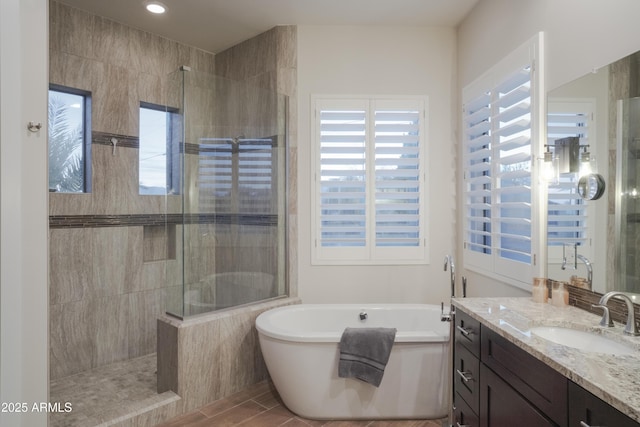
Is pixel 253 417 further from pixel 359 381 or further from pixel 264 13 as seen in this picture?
pixel 264 13

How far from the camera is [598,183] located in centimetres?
166

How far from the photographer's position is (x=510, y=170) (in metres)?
2.33

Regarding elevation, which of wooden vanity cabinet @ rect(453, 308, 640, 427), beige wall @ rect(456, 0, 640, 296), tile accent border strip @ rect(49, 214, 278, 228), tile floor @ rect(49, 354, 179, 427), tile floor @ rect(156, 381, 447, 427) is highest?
beige wall @ rect(456, 0, 640, 296)

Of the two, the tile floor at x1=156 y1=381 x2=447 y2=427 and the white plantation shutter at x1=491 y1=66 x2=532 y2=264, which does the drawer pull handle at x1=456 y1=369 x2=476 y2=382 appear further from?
the white plantation shutter at x1=491 y1=66 x2=532 y2=264

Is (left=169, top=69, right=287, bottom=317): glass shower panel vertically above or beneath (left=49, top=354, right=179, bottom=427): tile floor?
above

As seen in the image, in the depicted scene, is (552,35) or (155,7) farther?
(155,7)

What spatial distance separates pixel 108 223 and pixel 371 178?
2.25 m

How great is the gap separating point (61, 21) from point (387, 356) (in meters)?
3.43

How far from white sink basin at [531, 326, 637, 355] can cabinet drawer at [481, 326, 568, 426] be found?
18 cm

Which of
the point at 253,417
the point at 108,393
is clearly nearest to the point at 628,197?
the point at 253,417

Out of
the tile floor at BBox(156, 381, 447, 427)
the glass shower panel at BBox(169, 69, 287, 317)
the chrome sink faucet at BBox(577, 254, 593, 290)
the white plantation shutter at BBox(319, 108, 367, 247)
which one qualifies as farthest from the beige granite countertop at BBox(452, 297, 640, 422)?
the glass shower panel at BBox(169, 69, 287, 317)

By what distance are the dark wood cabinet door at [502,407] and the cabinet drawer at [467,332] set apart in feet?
0.33

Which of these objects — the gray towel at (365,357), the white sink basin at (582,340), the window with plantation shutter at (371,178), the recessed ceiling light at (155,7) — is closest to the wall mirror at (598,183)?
the white sink basin at (582,340)

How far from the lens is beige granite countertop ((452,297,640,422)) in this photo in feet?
3.14
